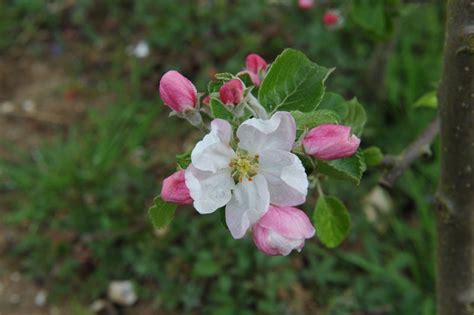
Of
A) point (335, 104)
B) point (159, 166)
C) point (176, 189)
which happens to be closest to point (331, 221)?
point (335, 104)

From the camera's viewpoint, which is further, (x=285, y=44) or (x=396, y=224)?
(x=285, y=44)

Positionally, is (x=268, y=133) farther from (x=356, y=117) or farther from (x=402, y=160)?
(x=402, y=160)

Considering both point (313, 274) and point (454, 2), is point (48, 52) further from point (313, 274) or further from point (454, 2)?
point (454, 2)

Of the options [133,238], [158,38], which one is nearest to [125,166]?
[133,238]

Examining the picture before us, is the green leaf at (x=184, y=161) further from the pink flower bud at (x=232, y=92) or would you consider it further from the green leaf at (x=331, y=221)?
the green leaf at (x=331, y=221)

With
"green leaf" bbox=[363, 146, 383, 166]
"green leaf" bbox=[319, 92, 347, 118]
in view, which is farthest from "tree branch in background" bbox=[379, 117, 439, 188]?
"green leaf" bbox=[319, 92, 347, 118]

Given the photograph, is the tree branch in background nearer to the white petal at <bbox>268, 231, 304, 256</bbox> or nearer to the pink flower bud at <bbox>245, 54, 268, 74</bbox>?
the pink flower bud at <bbox>245, 54, 268, 74</bbox>
